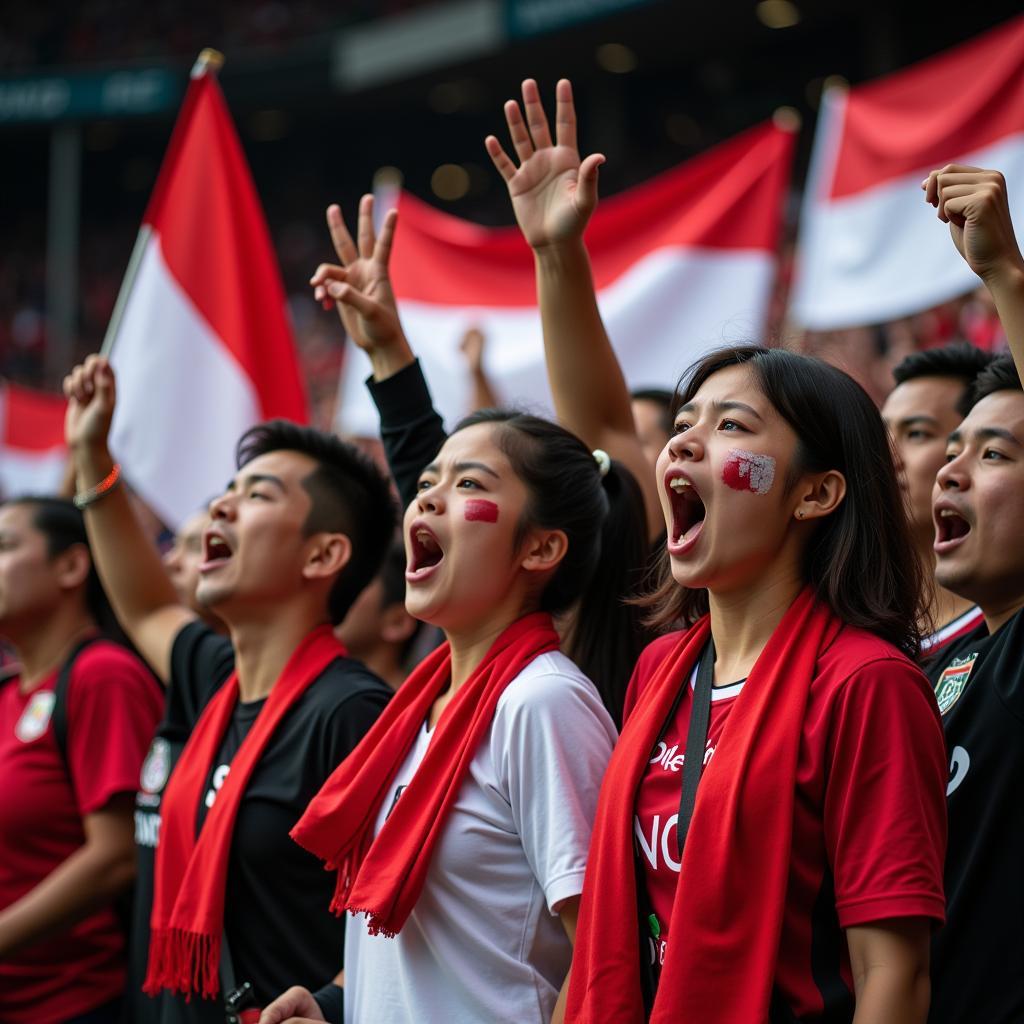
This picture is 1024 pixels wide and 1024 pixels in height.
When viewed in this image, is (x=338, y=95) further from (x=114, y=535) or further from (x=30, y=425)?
(x=114, y=535)

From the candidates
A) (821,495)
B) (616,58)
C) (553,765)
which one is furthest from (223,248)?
(616,58)

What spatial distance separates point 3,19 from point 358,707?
2150 centimetres

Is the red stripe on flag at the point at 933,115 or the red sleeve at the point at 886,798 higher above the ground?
the red stripe on flag at the point at 933,115

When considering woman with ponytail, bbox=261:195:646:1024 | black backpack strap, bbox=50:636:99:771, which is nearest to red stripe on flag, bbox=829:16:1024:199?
woman with ponytail, bbox=261:195:646:1024

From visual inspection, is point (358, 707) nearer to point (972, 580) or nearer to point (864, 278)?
point (972, 580)

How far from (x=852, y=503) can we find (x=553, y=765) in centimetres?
59

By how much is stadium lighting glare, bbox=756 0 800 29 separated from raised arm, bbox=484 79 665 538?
42.5ft

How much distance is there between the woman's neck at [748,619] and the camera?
78.5 inches

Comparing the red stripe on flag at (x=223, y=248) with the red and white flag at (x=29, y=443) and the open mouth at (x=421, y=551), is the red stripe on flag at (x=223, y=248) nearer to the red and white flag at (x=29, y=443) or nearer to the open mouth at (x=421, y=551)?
the open mouth at (x=421, y=551)

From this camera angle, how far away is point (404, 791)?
7.23ft

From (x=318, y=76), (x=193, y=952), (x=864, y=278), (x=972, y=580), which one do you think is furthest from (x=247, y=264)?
(x=318, y=76)

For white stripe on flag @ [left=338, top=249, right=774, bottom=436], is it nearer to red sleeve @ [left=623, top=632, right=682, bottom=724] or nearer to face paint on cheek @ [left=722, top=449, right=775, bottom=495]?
red sleeve @ [left=623, top=632, right=682, bottom=724]

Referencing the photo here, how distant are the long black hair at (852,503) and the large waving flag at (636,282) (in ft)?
8.36

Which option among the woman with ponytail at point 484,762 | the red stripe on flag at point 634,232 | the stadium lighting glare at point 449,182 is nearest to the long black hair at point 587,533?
the woman with ponytail at point 484,762
